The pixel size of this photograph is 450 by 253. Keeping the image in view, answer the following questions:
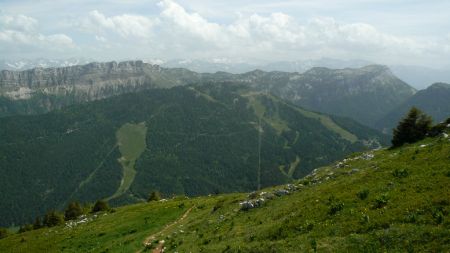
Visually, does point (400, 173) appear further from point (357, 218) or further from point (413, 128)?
point (413, 128)

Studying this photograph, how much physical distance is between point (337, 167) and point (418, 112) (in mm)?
13892

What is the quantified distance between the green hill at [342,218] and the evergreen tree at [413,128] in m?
5.85

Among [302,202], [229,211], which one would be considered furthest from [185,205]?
[302,202]

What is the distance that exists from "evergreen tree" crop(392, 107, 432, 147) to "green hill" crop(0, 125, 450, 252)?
19.2 ft

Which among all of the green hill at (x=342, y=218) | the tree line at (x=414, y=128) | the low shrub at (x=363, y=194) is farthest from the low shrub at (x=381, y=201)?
the tree line at (x=414, y=128)

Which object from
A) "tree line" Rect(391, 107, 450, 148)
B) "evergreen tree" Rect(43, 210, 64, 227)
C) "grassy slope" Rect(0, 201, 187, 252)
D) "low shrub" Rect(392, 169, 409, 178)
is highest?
"tree line" Rect(391, 107, 450, 148)

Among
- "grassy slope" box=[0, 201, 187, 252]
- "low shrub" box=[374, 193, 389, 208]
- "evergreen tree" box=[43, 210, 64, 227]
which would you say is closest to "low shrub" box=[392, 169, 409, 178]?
"low shrub" box=[374, 193, 389, 208]

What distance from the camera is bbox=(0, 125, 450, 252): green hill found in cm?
2384

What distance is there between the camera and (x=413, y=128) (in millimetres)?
52688

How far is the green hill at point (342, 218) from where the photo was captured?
2384cm

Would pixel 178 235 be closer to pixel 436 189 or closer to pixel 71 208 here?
pixel 436 189

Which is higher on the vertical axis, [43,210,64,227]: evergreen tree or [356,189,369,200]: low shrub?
[356,189,369,200]: low shrub

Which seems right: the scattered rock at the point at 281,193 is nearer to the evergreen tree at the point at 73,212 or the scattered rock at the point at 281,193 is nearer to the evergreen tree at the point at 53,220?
the evergreen tree at the point at 53,220

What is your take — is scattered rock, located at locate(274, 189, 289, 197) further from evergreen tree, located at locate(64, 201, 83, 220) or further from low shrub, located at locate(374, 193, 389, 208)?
evergreen tree, located at locate(64, 201, 83, 220)
